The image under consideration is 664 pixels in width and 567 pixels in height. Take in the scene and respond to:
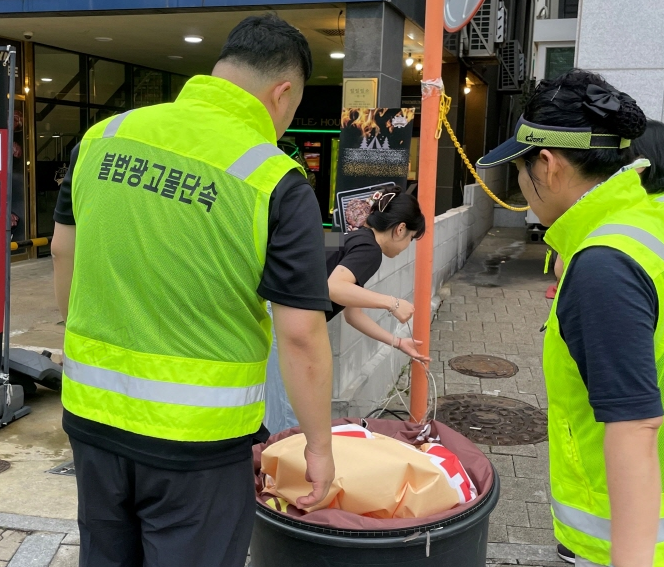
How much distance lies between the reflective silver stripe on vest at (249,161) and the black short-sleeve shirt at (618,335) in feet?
2.75

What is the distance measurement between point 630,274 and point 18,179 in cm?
1163

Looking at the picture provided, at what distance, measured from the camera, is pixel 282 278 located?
1829 mm

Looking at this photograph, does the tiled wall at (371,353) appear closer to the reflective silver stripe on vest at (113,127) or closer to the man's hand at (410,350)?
the man's hand at (410,350)

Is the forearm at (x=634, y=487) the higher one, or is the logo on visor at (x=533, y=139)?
the logo on visor at (x=533, y=139)

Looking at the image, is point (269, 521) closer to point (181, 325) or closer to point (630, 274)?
point (181, 325)

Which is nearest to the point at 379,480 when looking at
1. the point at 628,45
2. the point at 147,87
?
the point at 628,45

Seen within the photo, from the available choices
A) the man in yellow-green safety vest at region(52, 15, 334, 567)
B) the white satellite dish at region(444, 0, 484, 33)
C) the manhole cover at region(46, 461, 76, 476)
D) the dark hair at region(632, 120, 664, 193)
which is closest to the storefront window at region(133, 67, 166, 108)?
the white satellite dish at region(444, 0, 484, 33)

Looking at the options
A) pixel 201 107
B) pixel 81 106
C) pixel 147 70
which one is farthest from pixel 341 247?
pixel 147 70

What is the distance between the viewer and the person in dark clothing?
352cm

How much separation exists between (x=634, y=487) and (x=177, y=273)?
111cm

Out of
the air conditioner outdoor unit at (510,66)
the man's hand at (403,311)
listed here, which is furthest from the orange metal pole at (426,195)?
the air conditioner outdoor unit at (510,66)

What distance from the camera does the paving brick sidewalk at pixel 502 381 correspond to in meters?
3.41

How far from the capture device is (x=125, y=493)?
1916 mm

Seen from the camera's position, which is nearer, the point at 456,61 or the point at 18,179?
the point at 18,179
